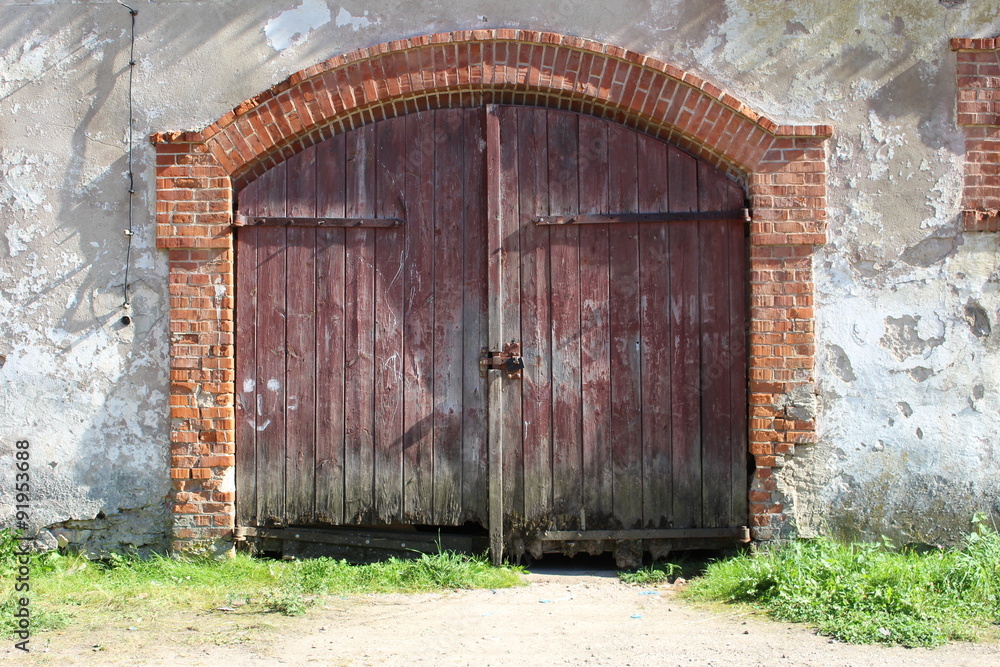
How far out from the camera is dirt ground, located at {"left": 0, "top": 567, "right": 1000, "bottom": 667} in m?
3.24

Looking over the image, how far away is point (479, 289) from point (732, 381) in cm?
150

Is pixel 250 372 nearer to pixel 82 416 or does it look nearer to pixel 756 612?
pixel 82 416

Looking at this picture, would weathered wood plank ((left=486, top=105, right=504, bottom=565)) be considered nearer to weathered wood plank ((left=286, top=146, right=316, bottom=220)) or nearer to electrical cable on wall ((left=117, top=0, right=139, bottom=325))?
weathered wood plank ((left=286, top=146, right=316, bottom=220))

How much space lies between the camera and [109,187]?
4484 mm

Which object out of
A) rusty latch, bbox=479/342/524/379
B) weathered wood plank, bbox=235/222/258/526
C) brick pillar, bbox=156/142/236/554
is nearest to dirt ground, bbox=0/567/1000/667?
brick pillar, bbox=156/142/236/554

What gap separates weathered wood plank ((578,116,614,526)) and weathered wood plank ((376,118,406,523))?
1029 mm

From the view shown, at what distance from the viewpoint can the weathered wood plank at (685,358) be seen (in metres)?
4.51

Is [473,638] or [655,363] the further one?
[655,363]

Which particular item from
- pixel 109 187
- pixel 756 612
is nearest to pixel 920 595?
pixel 756 612

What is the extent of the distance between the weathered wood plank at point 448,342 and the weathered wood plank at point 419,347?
0.11ft

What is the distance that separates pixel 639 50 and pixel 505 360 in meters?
1.88

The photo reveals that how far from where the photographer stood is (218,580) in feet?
13.9

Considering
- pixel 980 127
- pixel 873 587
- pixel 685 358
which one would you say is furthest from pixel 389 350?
pixel 980 127
